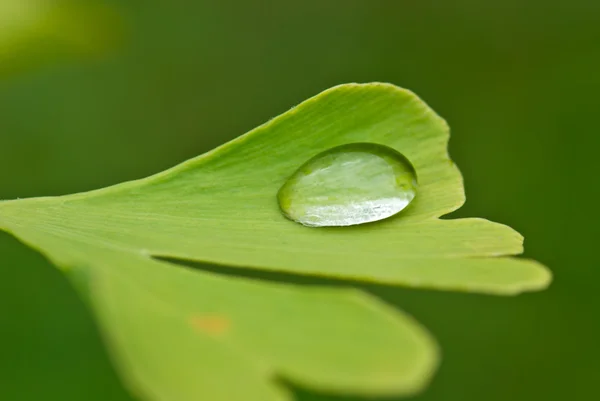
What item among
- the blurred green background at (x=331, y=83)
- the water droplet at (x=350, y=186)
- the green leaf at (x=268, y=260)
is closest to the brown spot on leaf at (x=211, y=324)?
the green leaf at (x=268, y=260)

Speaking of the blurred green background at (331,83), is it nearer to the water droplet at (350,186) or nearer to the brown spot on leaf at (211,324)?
the water droplet at (350,186)

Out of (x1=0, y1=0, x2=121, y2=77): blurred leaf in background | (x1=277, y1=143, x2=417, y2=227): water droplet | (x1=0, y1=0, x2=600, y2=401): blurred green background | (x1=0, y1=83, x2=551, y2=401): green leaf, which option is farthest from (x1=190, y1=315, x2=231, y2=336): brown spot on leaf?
(x1=0, y1=0, x2=121, y2=77): blurred leaf in background

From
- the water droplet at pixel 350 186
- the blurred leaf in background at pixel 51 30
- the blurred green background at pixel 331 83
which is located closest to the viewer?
the water droplet at pixel 350 186

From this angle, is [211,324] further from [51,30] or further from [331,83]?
[331,83]

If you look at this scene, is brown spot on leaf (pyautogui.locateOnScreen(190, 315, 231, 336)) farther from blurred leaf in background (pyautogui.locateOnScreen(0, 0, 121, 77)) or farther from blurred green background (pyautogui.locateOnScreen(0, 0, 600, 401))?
blurred leaf in background (pyautogui.locateOnScreen(0, 0, 121, 77))

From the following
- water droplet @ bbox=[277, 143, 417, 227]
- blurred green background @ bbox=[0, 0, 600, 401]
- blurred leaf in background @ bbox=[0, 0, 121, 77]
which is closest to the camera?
water droplet @ bbox=[277, 143, 417, 227]

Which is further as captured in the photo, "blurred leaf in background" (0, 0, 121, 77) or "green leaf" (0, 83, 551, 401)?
"blurred leaf in background" (0, 0, 121, 77)
